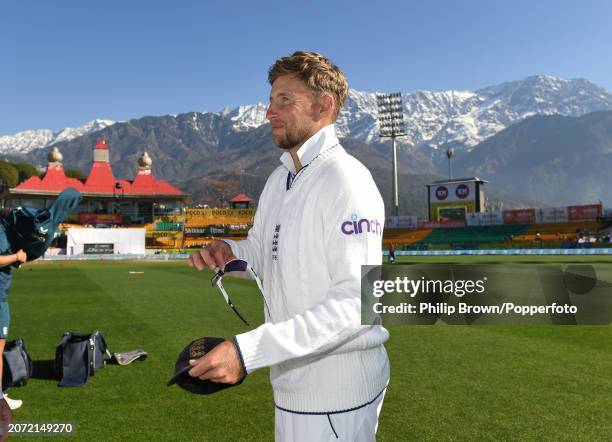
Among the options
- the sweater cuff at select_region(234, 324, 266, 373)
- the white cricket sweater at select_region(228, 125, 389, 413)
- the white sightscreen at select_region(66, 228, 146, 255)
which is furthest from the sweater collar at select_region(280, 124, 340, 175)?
the white sightscreen at select_region(66, 228, 146, 255)

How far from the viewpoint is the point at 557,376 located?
22.7 ft

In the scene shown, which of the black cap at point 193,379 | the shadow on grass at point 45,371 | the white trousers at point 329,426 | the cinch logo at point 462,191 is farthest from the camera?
the cinch logo at point 462,191

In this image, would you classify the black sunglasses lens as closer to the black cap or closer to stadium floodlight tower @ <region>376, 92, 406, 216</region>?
the black cap

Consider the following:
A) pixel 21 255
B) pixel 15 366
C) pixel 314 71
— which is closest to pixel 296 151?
pixel 314 71

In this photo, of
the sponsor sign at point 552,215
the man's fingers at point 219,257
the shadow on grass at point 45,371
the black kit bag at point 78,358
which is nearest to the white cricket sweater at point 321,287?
the man's fingers at point 219,257

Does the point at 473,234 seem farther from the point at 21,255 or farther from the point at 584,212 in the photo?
the point at 21,255

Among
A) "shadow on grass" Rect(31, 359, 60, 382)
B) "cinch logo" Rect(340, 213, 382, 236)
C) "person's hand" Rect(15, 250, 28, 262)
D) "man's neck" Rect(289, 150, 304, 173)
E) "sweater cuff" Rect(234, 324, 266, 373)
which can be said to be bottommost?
"shadow on grass" Rect(31, 359, 60, 382)

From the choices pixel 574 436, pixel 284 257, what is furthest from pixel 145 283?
pixel 284 257

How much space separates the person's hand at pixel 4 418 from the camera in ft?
16.6

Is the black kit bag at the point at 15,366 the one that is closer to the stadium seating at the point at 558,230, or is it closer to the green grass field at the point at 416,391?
the green grass field at the point at 416,391

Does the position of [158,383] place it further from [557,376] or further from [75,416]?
[557,376]

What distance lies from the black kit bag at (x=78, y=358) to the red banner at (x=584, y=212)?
215 ft

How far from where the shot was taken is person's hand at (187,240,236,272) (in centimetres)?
241

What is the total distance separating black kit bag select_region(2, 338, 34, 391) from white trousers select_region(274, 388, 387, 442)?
20.3 feet
